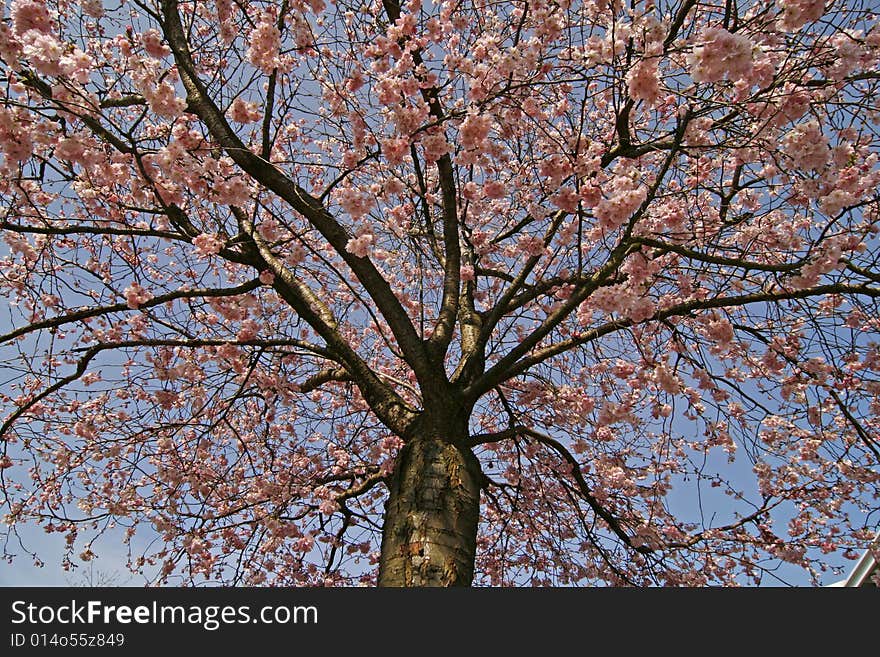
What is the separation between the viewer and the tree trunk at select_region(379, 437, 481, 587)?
9.66 feet

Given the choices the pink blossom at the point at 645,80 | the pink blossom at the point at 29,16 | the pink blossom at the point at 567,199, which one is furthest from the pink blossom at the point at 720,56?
the pink blossom at the point at 29,16

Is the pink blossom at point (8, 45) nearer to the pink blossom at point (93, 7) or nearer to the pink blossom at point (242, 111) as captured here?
the pink blossom at point (93, 7)

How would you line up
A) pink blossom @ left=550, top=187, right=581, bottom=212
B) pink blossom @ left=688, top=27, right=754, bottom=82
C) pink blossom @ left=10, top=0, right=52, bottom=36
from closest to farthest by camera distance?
pink blossom @ left=688, top=27, right=754, bottom=82
pink blossom @ left=10, top=0, right=52, bottom=36
pink blossom @ left=550, top=187, right=581, bottom=212

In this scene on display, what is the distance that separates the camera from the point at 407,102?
12.2 ft

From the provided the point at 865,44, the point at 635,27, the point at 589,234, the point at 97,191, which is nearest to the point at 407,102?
the point at 635,27

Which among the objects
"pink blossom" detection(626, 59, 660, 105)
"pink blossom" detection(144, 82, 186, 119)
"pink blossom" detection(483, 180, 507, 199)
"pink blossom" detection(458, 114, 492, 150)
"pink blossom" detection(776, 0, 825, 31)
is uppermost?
"pink blossom" detection(483, 180, 507, 199)

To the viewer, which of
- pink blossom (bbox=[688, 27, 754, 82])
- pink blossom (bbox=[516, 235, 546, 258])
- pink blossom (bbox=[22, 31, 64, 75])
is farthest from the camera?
pink blossom (bbox=[516, 235, 546, 258])

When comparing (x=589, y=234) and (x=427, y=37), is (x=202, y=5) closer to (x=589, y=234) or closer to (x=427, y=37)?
(x=427, y=37)

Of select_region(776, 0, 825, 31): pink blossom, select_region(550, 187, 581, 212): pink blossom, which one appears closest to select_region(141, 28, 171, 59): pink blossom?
select_region(550, 187, 581, 212): pink blossom

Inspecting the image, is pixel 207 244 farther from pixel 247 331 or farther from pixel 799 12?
pixel 799 12

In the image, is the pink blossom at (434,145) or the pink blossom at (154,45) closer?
the pink blossom at (154,45)

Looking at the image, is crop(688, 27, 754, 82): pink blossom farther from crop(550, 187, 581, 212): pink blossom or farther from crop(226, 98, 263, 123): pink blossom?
crop(226, 98, 263, 123): pink blossom

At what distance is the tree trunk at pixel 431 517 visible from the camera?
2945 millimetres

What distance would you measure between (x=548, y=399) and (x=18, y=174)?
159 inches
